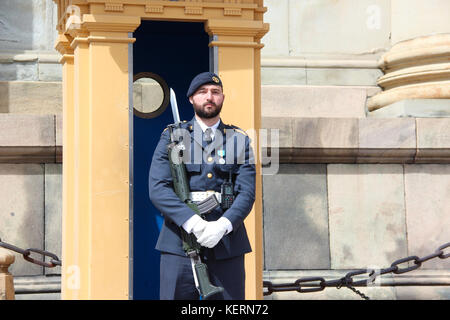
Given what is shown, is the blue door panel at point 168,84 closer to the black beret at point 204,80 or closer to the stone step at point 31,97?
the black beret at point 204,80

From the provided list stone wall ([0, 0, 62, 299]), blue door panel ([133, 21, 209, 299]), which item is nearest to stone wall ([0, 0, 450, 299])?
stone wall ([0, 0, 62, 299])

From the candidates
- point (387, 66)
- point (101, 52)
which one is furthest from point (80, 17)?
point (387, 66)

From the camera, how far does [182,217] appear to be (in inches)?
225

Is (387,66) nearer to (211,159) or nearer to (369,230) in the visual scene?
(369,230)

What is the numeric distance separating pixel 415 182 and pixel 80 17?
155 inches

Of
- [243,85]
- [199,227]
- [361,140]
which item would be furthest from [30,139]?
[199,227]

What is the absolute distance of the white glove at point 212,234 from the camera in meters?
5.66

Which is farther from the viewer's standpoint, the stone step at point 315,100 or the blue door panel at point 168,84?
the stone step at point 315,100

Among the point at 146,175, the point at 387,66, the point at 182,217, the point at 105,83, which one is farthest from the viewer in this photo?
the point at 387,66

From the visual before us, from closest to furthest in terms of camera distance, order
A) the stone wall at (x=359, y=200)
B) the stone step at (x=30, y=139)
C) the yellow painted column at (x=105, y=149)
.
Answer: the yellow painted column at (x=105, y=149)
the stone step at (x=30, y=139)
the stone wall at (x=359, y=200)

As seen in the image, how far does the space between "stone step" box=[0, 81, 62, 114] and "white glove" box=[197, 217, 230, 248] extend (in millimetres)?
4991

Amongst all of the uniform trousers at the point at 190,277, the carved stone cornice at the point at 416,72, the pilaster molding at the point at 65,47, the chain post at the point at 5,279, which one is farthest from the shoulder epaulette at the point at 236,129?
the carved stone cornice at the point at 416,72

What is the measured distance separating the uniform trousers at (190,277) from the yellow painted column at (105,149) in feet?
1.68

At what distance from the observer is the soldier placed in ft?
19.0
